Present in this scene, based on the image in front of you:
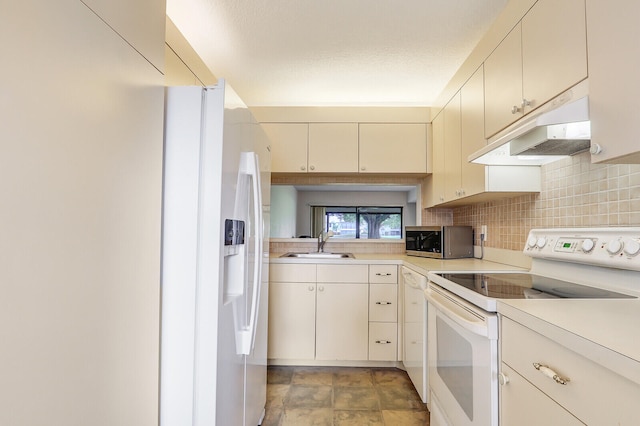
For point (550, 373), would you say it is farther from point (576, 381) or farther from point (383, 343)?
point (383, 343)

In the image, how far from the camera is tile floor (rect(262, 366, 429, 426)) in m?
1.92

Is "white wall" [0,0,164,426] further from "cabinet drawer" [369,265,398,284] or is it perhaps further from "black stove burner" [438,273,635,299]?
"cabinet drawer" [369,265,398,284]

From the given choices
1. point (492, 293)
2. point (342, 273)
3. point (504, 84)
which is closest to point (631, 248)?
point (492, 293)

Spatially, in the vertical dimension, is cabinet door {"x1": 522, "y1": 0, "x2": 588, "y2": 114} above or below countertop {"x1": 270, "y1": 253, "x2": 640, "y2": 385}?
above

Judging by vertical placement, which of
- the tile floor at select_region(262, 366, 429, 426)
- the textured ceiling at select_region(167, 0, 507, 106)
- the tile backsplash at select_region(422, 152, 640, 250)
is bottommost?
the tile floor at select_region(262, 366, 429, 426)

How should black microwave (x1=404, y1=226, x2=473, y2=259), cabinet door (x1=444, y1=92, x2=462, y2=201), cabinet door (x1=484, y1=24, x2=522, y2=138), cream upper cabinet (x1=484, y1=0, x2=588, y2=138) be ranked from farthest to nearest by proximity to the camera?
1. black microwave (x1=404, y1=226, x2=473, y2=259)
2. cabinet door (x1=444, y1=92, x2=462, y2=201)
3. cabinet door (x1=484, y1=24, x2=522, y2=138)
4. cream upper cabinet (x1=484, y1=0, x2=588, y2=138)

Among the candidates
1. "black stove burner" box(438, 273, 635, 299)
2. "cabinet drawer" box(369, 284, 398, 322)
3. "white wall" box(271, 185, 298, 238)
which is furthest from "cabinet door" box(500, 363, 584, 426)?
"white wall" box(271, 185, 298, 238)

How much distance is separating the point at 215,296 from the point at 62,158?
612mm

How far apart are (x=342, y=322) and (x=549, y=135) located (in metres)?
1.96

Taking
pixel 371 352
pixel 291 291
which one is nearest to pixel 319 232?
pixel 291 291

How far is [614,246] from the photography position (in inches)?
45.3

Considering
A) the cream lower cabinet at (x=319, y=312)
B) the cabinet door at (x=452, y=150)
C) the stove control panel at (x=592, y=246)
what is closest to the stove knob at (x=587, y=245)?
the stove control panel at (x=592, y=246)

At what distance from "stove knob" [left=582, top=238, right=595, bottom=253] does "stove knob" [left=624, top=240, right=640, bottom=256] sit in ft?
0.45

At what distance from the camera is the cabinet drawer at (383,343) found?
257 centimetres
